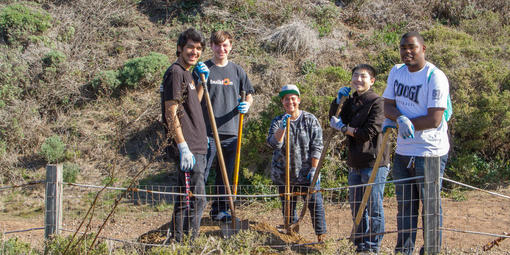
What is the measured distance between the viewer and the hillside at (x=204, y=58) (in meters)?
7.20

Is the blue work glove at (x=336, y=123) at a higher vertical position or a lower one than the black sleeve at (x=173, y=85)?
lower

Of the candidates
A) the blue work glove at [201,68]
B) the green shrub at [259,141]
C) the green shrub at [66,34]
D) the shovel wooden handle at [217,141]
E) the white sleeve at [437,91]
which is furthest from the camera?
the green shrub at [66,34]

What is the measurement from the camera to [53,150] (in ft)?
26.1

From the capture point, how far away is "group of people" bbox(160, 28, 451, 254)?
12.0ft

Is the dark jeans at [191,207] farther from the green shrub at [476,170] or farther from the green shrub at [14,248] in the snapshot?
the green shrub at [476,170]

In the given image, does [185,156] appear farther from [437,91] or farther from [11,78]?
[11,78]

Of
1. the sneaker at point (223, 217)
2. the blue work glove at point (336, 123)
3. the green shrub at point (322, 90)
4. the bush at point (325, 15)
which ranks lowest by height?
the sneaker at point (223, 217)

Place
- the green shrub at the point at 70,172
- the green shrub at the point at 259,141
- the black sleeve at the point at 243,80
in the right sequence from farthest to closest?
1. the green shrub at the point at 70,172
2. the green shrub at the point at 259,141
3. the black sleeve at the point at 243,80

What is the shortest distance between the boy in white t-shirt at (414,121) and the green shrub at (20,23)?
28.6 ft

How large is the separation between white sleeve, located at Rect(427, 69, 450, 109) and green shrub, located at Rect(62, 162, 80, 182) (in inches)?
225

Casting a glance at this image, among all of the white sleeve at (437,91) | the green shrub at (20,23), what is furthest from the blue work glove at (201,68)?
the green shrub at (20,23)

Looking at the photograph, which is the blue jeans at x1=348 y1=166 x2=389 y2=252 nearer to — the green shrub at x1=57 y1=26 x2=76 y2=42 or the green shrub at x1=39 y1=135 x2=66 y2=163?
the green shrub at x1=39 y1=135 x2=66 y2=163

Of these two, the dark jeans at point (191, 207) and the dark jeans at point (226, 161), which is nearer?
the dark jeans at point (191, 207)

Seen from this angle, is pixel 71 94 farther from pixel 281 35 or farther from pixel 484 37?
pixel 484 37
